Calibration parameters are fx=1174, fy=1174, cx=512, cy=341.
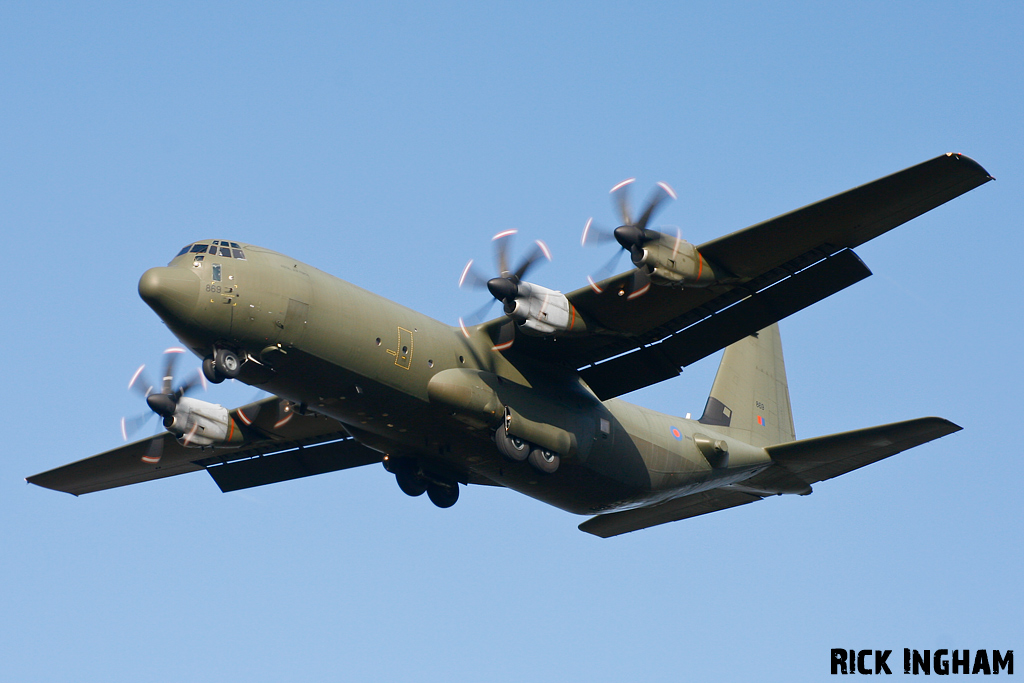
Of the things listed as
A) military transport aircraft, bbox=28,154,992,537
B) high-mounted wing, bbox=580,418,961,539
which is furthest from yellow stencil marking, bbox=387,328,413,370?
high-mounted wing, bbox=580,418,961,539

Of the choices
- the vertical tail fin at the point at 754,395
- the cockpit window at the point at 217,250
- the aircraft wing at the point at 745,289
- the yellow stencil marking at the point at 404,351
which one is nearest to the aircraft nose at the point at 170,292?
the cockpit window at the point at 217,250

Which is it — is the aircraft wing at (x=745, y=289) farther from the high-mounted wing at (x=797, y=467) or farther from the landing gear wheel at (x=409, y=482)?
the landing gear wheel at (x=409, y=482)

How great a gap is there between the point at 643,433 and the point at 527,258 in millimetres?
5980

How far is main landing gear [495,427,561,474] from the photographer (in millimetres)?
24516

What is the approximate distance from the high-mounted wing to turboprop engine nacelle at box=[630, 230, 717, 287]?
20.0ft

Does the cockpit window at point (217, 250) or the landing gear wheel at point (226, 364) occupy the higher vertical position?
the cockpit window at point (217, 250)

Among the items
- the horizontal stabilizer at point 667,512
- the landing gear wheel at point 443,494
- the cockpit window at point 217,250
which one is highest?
the cockpit window at point 217,250

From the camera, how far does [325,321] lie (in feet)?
73.7

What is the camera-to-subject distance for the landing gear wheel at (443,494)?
27406 millimetres

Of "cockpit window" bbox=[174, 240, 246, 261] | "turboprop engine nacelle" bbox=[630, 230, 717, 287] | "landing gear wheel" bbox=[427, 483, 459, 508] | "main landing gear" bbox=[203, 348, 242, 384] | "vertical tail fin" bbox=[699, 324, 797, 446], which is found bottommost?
"landing gear wheel" bbox=[427, 483, 459, 508]

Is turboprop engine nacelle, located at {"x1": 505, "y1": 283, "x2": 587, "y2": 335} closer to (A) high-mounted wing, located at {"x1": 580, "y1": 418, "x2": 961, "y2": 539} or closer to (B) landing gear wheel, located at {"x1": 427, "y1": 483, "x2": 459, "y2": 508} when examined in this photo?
(B) landing gear wheel, located at {"x1": 427, "y1": 483, "x2": 459, "y2": 508}

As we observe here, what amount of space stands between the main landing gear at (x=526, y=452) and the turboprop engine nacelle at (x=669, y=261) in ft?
15.0

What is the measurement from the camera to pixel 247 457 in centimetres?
3075

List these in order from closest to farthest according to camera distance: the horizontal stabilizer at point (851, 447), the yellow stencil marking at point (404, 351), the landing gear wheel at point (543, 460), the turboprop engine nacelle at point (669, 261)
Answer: the turboprop engine nacelle at point (669, 261), the yellow stencil marking at point (404, 351), the landing gear wheel at point (543, 460), the horizontal stabilizer at point (851, 447)
